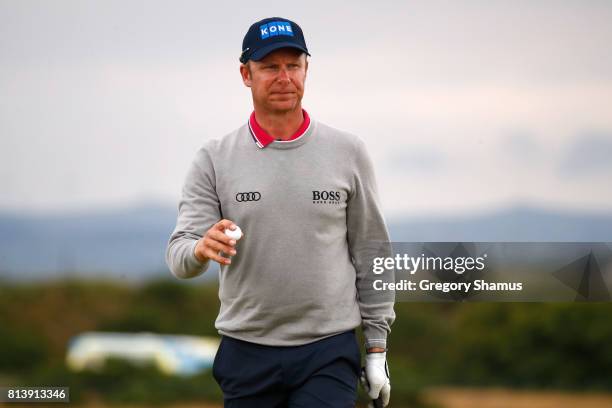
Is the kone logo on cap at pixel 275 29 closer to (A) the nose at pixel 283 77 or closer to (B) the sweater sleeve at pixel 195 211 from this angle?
(A) the nose at pixel 283 77

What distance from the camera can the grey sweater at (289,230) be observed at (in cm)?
225

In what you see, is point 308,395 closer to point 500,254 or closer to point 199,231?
point 199,231

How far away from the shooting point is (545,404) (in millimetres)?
4922

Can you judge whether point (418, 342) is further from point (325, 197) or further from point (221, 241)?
point (221, 241)

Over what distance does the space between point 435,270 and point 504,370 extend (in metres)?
1.03

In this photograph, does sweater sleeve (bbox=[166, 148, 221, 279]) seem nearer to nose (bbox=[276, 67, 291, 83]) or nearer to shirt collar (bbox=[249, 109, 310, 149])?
shirt collar (bbox=[249, 109, 310, 149])

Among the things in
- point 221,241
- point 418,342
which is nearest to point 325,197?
point 221,241

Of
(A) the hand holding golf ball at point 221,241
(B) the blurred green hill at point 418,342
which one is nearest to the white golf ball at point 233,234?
(A) the hand holding golf ball at point 221,241

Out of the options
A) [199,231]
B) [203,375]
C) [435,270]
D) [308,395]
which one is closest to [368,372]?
[308,395]

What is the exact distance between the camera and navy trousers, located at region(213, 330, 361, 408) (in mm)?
2236

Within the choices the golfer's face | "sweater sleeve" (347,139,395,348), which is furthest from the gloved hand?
the golfer's face

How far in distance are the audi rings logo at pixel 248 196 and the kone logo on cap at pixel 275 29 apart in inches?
15.8

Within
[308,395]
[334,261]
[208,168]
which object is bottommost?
[308,395]

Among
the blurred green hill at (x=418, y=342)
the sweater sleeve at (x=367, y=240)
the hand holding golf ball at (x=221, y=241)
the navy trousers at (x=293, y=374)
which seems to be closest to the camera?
the hand holding golf ball at (x=221, y=241)
